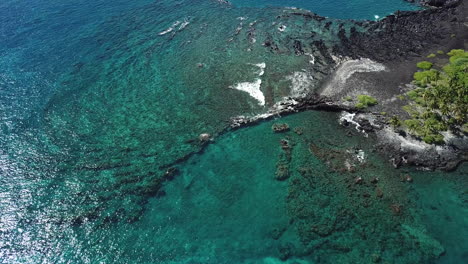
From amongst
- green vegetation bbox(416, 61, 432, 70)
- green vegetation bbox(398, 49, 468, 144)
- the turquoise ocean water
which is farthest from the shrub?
green vegetation bbox(416, 61, 432, 70)

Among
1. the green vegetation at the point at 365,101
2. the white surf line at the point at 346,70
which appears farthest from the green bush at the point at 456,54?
the green vegetation at the point at 365,101

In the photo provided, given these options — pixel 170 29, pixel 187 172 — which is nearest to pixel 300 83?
pixel 187 172

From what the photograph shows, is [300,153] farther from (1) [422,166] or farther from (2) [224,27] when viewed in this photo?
(2) [224,27]

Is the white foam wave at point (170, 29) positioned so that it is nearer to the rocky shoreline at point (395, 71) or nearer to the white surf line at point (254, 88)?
the white surf line at point (254, 88)

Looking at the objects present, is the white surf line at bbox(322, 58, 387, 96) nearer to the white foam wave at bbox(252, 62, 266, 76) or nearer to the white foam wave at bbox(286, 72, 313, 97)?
the white foam wave at bbox(286, 72, 313, 97)

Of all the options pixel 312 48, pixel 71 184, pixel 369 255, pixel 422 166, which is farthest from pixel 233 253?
pixel 312 48

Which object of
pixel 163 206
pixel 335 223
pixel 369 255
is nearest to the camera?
pixel 369 255
